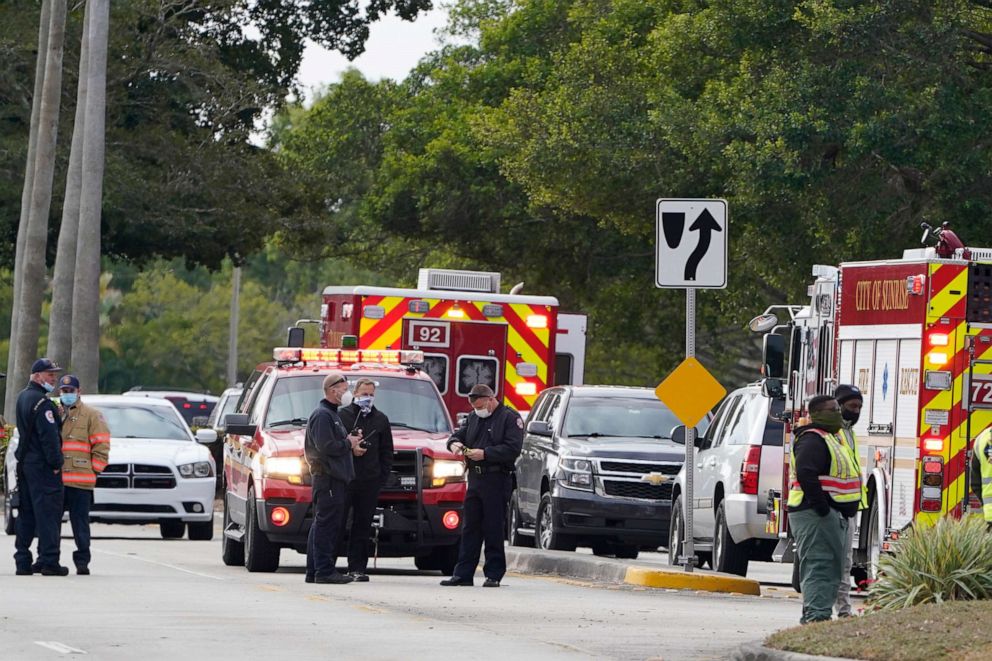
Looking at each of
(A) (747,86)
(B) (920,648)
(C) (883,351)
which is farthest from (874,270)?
(A) (747,86)

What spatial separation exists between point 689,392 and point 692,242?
1.26 meters

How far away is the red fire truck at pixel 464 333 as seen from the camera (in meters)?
26.7

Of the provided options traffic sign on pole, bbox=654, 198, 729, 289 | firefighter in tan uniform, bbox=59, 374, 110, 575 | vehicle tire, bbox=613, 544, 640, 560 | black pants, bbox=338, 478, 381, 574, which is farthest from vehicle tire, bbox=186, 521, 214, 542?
traffic sign on pole, bbox=654, 198, 729, 289

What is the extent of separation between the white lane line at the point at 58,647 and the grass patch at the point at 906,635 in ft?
12.7

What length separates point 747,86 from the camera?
107 ft

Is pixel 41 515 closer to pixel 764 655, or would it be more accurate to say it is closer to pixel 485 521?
pixel 485 521

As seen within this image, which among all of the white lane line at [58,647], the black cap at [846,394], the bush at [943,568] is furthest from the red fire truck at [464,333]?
the white lane line at [58,647]

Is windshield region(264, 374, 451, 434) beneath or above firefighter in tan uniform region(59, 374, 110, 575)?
above

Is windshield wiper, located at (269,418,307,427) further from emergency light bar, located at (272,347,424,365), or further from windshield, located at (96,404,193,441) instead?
windshield, located at (96,404,193,441)

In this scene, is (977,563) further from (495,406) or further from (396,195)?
(396,195)

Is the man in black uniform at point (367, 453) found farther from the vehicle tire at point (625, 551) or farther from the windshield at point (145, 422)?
the windshield at point (145, 422)

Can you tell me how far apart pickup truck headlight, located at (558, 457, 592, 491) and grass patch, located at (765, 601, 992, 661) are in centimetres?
992

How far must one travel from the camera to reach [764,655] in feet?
40.2

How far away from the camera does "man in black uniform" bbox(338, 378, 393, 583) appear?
18.5 m
